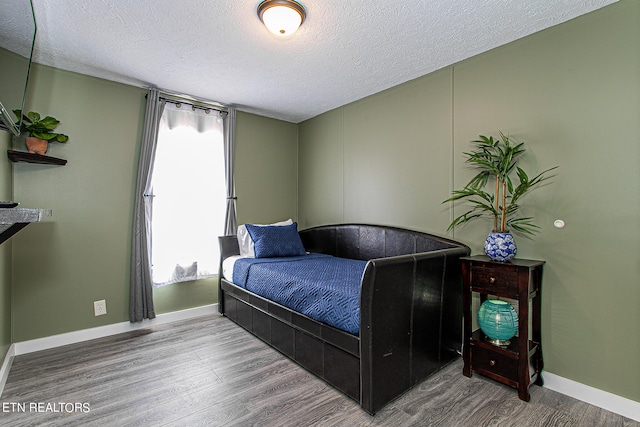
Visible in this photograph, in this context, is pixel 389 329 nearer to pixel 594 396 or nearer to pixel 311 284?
pixel 311 284

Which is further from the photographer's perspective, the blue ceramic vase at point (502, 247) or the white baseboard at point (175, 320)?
the blue ceramic vase at point (502, 247)

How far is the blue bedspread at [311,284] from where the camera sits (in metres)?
1.95

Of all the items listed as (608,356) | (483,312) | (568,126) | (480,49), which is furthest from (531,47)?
(608,356)

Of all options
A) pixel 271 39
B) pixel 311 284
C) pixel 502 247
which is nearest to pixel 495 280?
pixel 502 247

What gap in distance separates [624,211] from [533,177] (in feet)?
1.71

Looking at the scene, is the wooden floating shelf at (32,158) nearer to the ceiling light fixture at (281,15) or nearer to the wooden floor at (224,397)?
the wooden floor at (224,397)

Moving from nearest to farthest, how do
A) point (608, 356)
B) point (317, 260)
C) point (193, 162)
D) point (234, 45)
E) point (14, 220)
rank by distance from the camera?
point (14, 220) < point (608, 356) < point (234, 45) < point (317, 260) < point (193, 162)

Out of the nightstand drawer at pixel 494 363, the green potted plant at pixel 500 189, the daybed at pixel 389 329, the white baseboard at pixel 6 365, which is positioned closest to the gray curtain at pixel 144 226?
the white baseboard at pixel 6 365

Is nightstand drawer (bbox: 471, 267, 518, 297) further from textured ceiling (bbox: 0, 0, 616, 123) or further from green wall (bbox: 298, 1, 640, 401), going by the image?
textured ceiling (bbox: 0, 0, 616, 123)

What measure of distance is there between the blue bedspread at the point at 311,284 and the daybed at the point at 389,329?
0.23 feet

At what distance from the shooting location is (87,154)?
288cm

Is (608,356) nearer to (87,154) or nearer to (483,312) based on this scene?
(483,312)

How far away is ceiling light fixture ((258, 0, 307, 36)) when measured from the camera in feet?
6.04

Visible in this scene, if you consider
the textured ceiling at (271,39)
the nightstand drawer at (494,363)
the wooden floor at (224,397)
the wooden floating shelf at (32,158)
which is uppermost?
the textured ceiling at (271,39)
